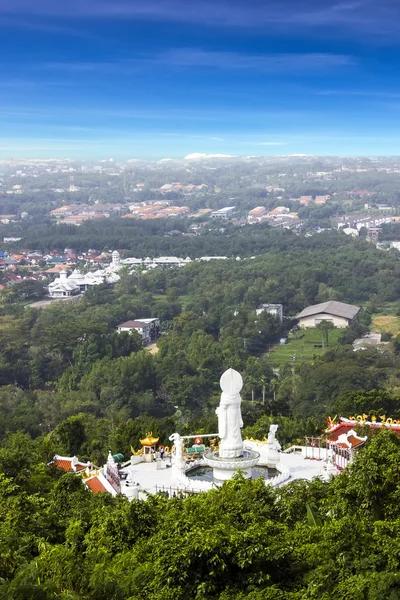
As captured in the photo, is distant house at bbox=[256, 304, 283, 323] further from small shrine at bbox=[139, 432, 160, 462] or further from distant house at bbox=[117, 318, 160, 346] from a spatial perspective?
small shrine at bbox=[139, 432, 160, 462]

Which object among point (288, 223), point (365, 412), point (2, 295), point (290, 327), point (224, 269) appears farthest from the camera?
point (288, 223)

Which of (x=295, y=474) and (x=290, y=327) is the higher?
(x=295, y=474)

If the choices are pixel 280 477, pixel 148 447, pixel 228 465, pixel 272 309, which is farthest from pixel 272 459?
pixel 272 309

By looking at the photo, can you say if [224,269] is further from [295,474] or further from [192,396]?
[295,474]

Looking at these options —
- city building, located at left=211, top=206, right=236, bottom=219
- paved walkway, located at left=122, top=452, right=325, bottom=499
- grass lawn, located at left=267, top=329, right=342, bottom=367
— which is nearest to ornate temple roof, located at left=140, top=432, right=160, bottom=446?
paved walkway, located at left=122, top=452, right=325, bottom=499

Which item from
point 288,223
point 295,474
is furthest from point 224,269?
point 295,474

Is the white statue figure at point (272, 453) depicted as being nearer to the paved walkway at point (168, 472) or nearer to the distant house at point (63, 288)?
the paved walkway at point (168, 472)
